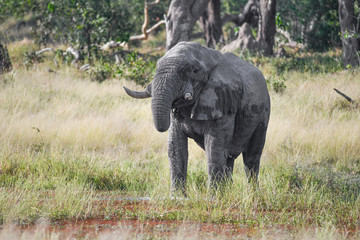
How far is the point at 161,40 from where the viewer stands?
83.3 ft

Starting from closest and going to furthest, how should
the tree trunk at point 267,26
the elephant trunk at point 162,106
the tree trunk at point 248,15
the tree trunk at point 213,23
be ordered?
the elephant trunk at point 162,106, the tree trunk at point 267,26, the tree trunk at point 213,23, the tree trunk at point 248,15

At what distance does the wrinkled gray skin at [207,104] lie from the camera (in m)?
4.17

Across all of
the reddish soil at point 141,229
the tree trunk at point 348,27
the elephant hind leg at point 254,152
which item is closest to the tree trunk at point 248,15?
the tree trunk at point 348,27

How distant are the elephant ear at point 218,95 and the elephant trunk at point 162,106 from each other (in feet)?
1.41

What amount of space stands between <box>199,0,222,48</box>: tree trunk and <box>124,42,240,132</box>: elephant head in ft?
47.6

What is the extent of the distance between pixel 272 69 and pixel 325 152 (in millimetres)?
6773

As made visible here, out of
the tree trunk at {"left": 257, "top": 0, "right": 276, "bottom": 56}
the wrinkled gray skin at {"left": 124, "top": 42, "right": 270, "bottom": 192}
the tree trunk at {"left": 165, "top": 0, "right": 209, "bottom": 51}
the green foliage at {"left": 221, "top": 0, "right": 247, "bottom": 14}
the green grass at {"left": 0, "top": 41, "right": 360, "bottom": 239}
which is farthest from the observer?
the green foliage at {"left": 221, "top": 0, "right": 247, "bottom": 14}

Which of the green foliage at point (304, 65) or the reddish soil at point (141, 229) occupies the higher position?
the reddish soil at point (141, 229)

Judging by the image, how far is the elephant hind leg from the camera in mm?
5242

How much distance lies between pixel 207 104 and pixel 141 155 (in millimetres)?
3230

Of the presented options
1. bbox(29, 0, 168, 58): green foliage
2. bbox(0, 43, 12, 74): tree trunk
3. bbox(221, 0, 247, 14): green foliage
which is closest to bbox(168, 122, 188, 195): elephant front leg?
bbox(0, 43, 12, 74): tree trunk

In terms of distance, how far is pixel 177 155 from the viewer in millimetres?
4734

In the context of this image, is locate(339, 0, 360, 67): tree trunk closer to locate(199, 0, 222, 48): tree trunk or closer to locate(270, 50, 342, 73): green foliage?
locate(270, 50, 342, 73): green foliage

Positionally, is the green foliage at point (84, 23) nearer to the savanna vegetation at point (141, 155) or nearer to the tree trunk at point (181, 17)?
the savanna vegetation at point (141, 155)
